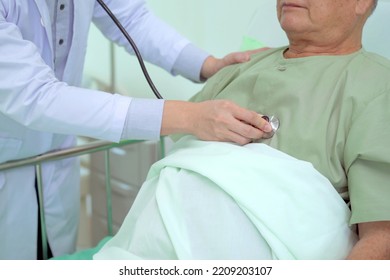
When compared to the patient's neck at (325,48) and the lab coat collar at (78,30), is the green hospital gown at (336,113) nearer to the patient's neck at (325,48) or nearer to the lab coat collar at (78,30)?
the patient's neck at (325,48)

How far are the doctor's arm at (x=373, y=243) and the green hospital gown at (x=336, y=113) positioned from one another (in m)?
0.04

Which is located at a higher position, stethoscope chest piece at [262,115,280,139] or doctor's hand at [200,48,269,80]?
doctor's hand at [200,48,269,80]

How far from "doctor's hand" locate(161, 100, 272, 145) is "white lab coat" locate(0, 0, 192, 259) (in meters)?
0.11

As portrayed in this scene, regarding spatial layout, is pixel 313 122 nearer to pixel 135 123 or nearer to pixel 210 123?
pixel 210 123

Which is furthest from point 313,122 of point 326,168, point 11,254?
point 11,254

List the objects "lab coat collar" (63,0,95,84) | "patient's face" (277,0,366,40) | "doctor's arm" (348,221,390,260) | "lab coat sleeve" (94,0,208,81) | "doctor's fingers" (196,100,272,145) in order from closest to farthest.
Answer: "doctor's arm" (348,221,390,260) < "doctor's fingers" (196,100,272,145) < "patient's face" (277,0,366,40) < "lab coat collar" (63,0,95,84) < "lab coat sleeve" (94,0,208,81)

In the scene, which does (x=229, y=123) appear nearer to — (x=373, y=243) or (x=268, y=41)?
(x=373, y=243)

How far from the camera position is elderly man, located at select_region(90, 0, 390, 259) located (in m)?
0.97

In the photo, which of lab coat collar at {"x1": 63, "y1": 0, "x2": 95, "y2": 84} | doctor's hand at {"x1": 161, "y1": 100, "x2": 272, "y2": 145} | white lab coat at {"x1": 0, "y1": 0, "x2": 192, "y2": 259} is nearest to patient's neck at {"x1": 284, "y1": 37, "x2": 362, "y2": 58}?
doctor's hand at {"x1": 161, "y1": 100, "x2": 272, "y2": 145}

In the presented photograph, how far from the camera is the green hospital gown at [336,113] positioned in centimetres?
99

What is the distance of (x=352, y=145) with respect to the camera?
3.41 ft

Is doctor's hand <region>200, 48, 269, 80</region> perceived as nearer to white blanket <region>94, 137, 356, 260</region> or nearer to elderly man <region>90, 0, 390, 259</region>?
elderly man <region>90, 0, 390, 259</region>

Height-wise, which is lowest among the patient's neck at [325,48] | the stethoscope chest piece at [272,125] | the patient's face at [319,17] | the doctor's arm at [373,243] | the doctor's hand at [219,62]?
the doctor's arm at [373,243]

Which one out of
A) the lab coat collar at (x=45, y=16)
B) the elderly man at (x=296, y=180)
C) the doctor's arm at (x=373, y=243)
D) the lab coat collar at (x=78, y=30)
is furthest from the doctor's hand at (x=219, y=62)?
the doctor's arm at (x=373, y=243)
